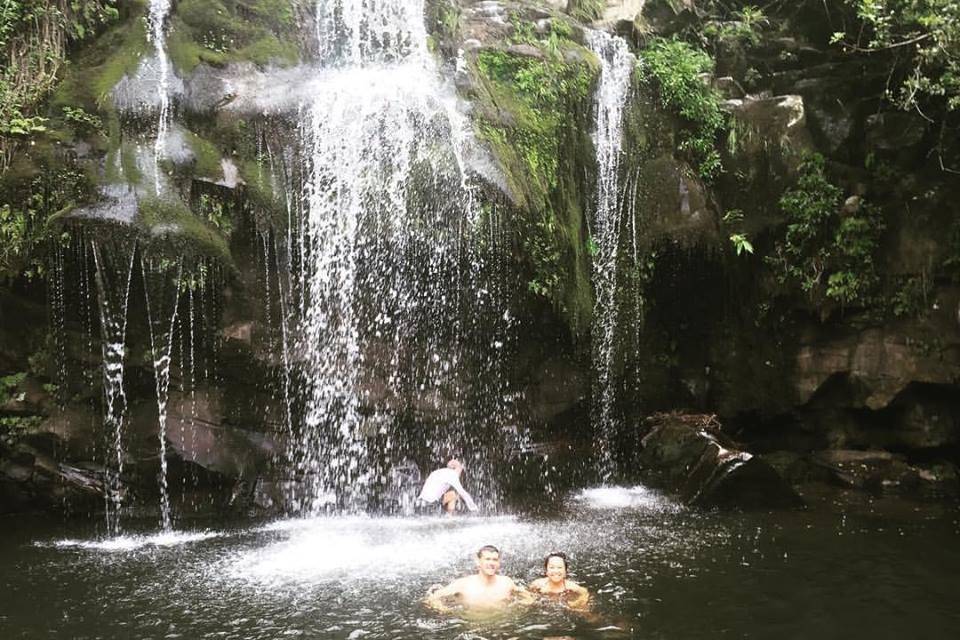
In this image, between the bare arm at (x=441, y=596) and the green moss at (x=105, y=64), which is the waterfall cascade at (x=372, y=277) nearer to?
the green moss at (x=105, y=64)

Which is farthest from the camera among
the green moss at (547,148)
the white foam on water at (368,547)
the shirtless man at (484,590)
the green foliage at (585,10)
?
the green foliage at (585,10)

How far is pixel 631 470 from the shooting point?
1185cm

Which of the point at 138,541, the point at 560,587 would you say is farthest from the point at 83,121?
the point at 560,587

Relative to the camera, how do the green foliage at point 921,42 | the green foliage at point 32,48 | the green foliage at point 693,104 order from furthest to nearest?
the green foliage at point 693,104, the green foliage at point 32,48, the green foliage at point 921,42

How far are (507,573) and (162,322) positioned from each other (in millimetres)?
5448

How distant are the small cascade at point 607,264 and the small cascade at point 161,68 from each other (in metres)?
6.45

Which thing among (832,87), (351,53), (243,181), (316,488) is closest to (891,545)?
(316,488)

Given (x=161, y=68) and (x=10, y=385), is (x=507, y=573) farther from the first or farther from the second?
(x=161, y=68)

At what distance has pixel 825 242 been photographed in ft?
38.8

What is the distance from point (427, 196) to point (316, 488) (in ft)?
14.0

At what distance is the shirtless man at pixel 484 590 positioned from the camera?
6.05 meters

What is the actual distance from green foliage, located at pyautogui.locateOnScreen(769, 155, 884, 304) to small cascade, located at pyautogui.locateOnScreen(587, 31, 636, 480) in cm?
258

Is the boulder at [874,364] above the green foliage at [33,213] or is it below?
below

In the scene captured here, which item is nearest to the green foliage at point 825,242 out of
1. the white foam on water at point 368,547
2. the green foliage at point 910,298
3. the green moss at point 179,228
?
the green foliage at point 910,298
